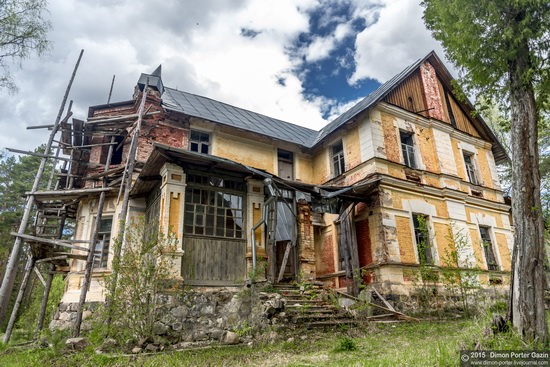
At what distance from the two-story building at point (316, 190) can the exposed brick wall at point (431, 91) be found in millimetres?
77

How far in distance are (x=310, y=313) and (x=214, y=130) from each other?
8073 mm

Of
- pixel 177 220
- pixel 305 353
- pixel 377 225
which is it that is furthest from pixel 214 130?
pixel 305 353

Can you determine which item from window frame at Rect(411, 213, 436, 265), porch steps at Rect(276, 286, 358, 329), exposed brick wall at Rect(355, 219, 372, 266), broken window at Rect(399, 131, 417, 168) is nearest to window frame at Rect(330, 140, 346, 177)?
broken window at Rect(399, 131, 417, 168)

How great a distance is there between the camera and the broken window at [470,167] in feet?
50.0

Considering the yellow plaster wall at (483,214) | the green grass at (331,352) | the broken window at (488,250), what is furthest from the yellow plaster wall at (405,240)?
the broken window at (488,250)

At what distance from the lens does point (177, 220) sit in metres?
9.15

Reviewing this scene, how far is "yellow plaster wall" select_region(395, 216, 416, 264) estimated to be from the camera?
1149 centimetres

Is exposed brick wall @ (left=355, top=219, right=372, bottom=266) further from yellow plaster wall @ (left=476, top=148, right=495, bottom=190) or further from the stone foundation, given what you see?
yellow plaster wall @ (left=476, top=148, right=495, bottom=190)

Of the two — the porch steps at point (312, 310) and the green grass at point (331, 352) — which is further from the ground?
the porch steps at point (312, 310)

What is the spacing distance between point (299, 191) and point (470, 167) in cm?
981

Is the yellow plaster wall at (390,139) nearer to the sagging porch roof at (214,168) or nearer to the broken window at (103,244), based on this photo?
the sagging porch roof at (214,168)

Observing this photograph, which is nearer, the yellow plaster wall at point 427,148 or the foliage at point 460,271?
the foliage at point 460,271

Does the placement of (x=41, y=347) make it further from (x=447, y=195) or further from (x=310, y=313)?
(x=447, y=195)

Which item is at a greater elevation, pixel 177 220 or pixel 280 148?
pixel 280 148
